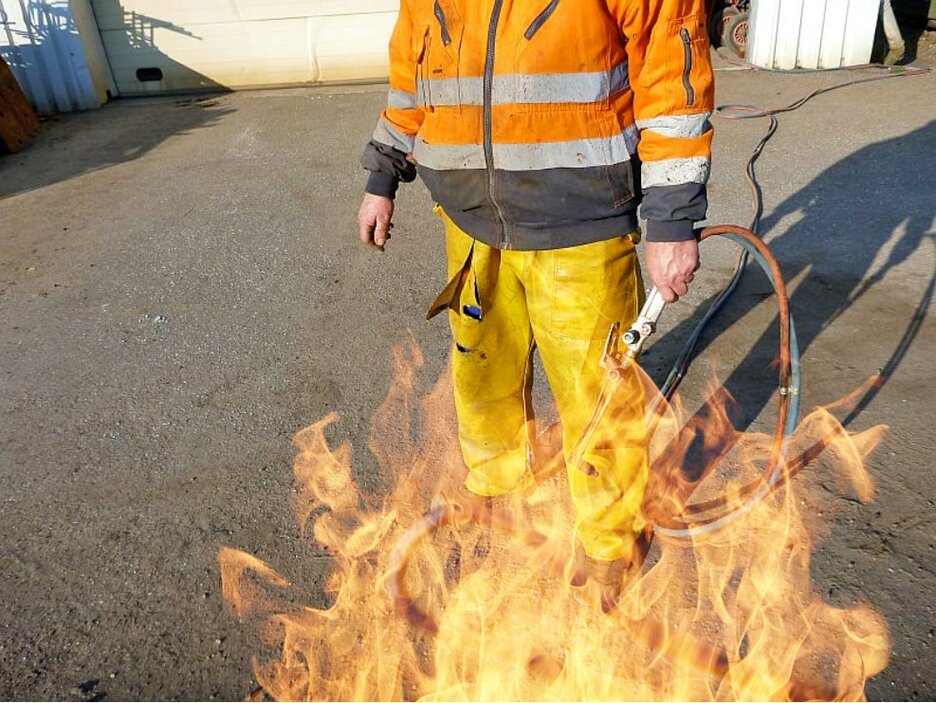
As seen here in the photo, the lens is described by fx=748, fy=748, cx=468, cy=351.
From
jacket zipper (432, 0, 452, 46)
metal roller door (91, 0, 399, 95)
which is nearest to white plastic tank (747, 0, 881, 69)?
metal roller door (91, 0, 399, 95)

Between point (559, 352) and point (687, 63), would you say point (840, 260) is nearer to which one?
point (559, 352)

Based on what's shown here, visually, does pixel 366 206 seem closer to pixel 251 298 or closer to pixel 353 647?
pixel 353 647

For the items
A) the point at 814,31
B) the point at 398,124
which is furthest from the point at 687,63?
the point at 814,31

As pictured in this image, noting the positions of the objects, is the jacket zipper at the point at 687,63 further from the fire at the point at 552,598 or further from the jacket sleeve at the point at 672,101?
the fire at the point at 552,598

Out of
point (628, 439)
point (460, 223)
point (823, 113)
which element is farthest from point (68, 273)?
point (823, 113)

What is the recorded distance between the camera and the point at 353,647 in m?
2.32

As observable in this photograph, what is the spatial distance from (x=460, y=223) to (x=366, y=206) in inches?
16.1

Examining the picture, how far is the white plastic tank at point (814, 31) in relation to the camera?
863cm

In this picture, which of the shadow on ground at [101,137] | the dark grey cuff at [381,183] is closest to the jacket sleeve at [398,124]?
the dark grey cuff at [381,183]

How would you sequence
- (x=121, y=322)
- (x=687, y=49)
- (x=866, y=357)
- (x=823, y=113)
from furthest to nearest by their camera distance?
(x=823, y=113) → (x=121, y=322) → (x=866, y=357) → (x=687, y=49)

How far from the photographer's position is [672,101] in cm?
182

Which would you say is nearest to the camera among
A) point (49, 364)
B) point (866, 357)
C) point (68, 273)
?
point (866, 357)

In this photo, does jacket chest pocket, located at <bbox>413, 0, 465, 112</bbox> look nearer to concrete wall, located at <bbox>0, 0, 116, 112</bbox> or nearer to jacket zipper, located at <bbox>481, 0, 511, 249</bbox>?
jacket zipper, located at <bbox>481, 0, 511, 249</bbox>

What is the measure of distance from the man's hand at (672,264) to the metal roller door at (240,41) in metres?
9.02
